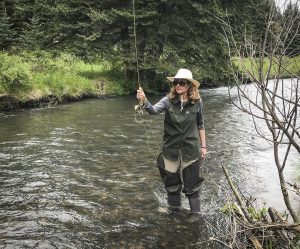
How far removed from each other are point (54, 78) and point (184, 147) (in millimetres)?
15443

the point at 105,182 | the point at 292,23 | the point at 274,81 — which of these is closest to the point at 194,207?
the point at 105,182

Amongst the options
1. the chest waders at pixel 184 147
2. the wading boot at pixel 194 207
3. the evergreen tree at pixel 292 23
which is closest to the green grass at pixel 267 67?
the evergreen tree at pixel 292 23

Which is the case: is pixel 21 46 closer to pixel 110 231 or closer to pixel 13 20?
pixel 13 20

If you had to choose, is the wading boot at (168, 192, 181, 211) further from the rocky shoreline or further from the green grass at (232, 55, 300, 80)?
the rocky shoreline

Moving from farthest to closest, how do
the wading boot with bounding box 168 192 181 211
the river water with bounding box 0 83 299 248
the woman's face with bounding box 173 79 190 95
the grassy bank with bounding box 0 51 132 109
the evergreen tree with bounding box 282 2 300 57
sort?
the grassy bank with bounding box 0 51 132 109
the wading boot with bounding box 168 192 181 211
the woman's face with bounding box 173 79 190 95
the river water with bounding box 0 83 299 248
the evergreen tree with bounding box 282 2 300 57

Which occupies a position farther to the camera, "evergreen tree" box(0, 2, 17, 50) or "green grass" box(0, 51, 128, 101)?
"evergreen tree" box(0, 2, 17, 50)

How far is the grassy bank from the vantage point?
17.9 m

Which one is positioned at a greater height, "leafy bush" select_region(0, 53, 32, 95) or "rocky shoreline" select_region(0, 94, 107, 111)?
"leafy bush" select_region(0, 53, 32, 95)

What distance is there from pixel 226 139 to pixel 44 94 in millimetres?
9876

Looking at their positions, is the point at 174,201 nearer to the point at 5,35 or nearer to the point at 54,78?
the point at 54,78

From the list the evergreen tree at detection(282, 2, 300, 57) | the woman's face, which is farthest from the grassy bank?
the evergreen tree at detection(282, 2, 300, 57)

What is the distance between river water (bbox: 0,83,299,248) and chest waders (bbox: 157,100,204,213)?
1.49 ft

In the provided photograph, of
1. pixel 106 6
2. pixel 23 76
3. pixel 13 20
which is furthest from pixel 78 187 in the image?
pixel 13 20

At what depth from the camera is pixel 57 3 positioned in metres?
26.8
